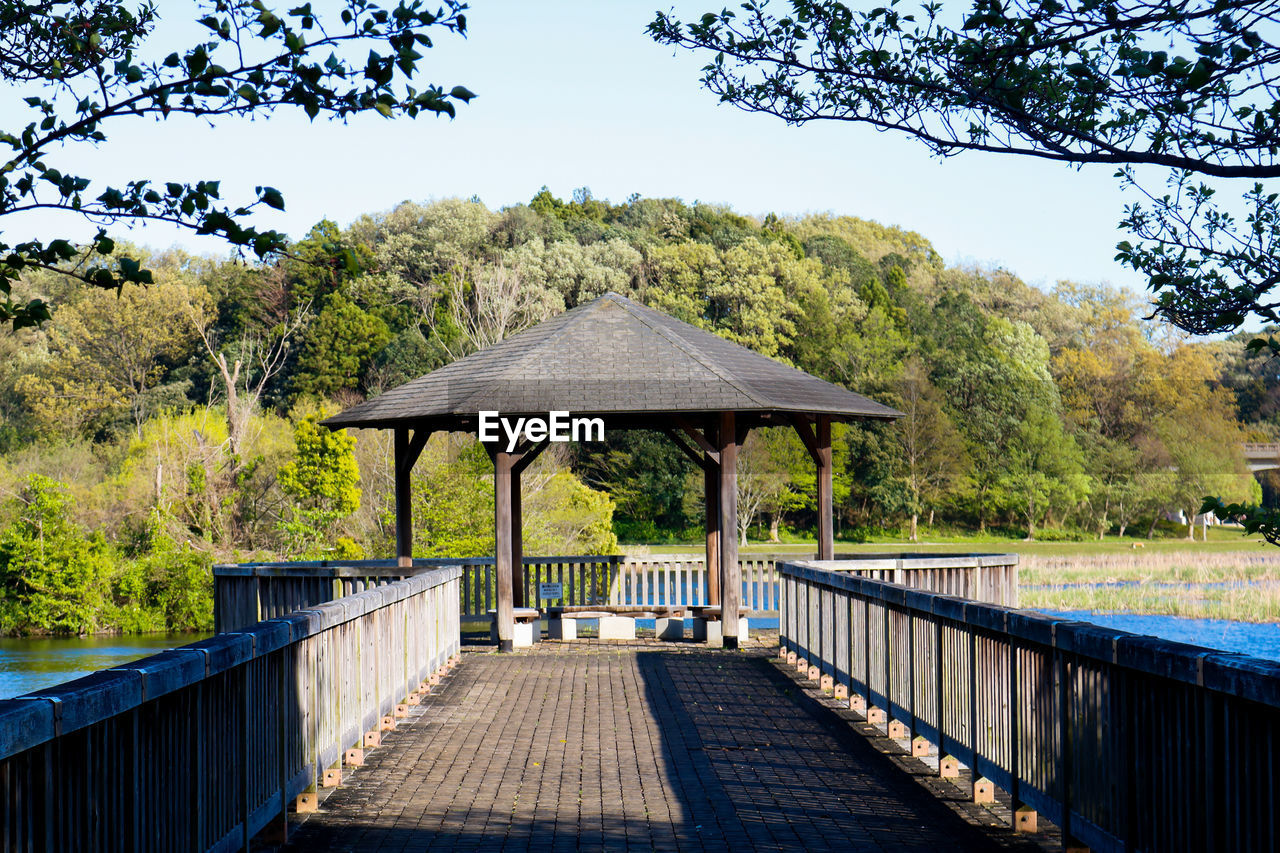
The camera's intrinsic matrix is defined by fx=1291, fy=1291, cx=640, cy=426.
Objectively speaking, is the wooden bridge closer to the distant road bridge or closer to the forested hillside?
the forested hillside

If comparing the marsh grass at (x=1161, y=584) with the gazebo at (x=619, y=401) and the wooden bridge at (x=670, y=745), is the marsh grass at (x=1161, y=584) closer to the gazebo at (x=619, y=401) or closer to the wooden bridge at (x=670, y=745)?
the gazebo at (x=619, y=401)

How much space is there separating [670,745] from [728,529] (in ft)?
22.2

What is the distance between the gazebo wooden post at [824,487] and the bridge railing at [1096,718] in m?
7.50

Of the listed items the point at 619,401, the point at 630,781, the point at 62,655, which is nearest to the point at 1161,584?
the point at 619,401

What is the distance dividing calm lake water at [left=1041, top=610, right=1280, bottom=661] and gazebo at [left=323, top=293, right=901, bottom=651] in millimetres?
10801

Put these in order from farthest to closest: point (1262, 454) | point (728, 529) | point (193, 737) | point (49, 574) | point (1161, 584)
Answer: point (1262, 454)
point (1161, 584)
point (49, 574)
point (728, 529)
point (193, 737)

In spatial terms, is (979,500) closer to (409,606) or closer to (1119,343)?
(1119,343)

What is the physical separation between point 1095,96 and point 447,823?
14.9 feet

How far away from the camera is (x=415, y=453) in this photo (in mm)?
15953

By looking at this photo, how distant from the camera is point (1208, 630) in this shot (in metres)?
27.8

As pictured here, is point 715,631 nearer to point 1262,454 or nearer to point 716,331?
point 716,331

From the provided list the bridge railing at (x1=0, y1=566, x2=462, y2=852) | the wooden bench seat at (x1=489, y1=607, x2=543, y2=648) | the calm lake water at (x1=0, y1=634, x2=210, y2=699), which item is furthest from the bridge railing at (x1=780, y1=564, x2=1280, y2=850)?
the calm lake water at (x1=0, y1=634, x2=210, y2=699)

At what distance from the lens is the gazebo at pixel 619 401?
14977 mm

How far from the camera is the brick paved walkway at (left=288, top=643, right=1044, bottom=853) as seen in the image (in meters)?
6.08
